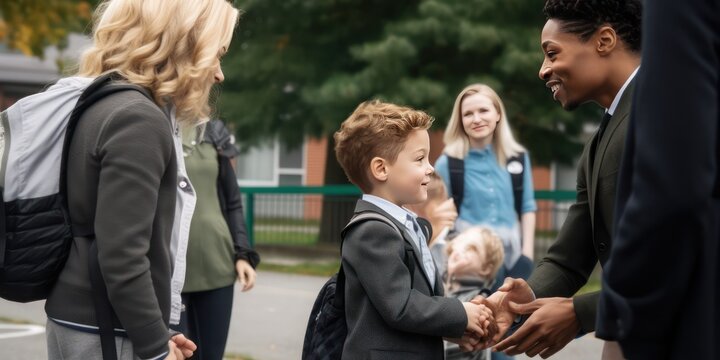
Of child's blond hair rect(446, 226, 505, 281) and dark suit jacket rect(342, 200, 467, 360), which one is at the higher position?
dark suit jacket rect(342, 200, 467, 360)

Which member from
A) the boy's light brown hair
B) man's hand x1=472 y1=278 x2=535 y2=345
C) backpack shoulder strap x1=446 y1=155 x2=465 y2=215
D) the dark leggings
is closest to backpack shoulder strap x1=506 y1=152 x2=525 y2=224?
backpack shoulder strap x1=446 y1=155 x2=465 y2=215

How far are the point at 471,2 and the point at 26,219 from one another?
13182 millimetres

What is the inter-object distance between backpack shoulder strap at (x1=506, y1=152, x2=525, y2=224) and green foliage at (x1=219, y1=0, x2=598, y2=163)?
8717mm

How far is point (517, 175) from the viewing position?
677 centimetres

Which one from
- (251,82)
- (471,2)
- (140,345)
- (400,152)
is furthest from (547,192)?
(140,345)

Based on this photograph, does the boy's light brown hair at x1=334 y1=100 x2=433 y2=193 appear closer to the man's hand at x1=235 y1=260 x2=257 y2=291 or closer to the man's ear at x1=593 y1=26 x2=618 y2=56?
the man's ear at x1=593 y1=26 x2=618 y2=56

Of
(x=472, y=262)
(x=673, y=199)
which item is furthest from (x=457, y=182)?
(x=673, y=199)

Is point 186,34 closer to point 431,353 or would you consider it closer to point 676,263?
point 431,353

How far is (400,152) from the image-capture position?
A: 12.3ft

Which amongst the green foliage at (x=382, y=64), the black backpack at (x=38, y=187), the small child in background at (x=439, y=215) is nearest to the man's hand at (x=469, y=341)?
the black backpack at (x=38, y=187)

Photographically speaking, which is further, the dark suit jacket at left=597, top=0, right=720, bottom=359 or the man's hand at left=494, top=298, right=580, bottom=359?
the man's hand at left=494, top=298, right=580, bottom=359

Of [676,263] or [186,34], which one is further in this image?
[186,34]

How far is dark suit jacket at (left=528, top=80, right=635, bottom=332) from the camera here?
3.10 metres

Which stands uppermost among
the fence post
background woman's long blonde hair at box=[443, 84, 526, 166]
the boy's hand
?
background woman's long blonde hair at box=[443, 84, 526, 166]
